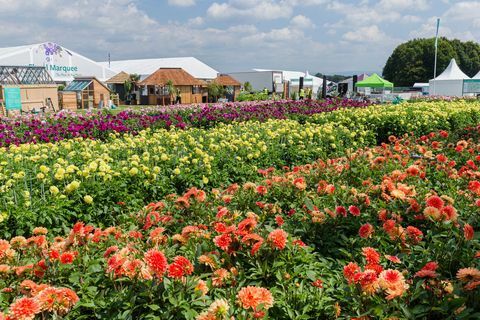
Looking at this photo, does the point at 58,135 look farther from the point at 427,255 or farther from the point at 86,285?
the point at 427,255

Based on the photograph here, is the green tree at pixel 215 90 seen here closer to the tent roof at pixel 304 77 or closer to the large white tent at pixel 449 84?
the tent roof at pixel 304 77

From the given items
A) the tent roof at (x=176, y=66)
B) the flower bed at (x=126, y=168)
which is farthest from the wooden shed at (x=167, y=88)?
the flower bed at (x=126, y=168)

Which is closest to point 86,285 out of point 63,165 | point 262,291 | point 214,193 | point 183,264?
point 183,264

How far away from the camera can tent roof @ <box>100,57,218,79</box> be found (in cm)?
4153

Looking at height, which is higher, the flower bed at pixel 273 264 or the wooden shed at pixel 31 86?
the wooden shed at pixel 31 86

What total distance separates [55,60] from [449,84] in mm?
31562

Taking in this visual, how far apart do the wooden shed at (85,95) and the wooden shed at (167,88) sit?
4.72m

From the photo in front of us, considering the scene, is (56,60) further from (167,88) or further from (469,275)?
(469,275)

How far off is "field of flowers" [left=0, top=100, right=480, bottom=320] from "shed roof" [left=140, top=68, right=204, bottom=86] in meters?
27.8

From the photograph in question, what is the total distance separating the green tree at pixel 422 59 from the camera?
55656 mm

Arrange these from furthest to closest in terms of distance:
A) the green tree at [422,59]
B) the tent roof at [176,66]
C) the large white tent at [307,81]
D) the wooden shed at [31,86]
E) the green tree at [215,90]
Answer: the green tree at [422,59] < the large white tent at [307,81] < the tent roof at [176,66] < the green tree at [215,90] < the wooden shed at [31,86]

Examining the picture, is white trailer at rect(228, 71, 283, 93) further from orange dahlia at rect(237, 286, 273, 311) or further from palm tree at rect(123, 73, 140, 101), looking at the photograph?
orange dahlia at rect(237, 286, 273, 311)

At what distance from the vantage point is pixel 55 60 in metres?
→ 35.3

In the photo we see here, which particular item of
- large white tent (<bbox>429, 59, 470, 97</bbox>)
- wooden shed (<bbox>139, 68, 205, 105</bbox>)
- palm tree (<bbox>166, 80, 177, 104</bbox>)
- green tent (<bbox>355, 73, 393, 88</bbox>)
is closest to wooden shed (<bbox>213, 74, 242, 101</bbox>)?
wooden shed (<bbox>139, 68, 205, 105</bbox>)
